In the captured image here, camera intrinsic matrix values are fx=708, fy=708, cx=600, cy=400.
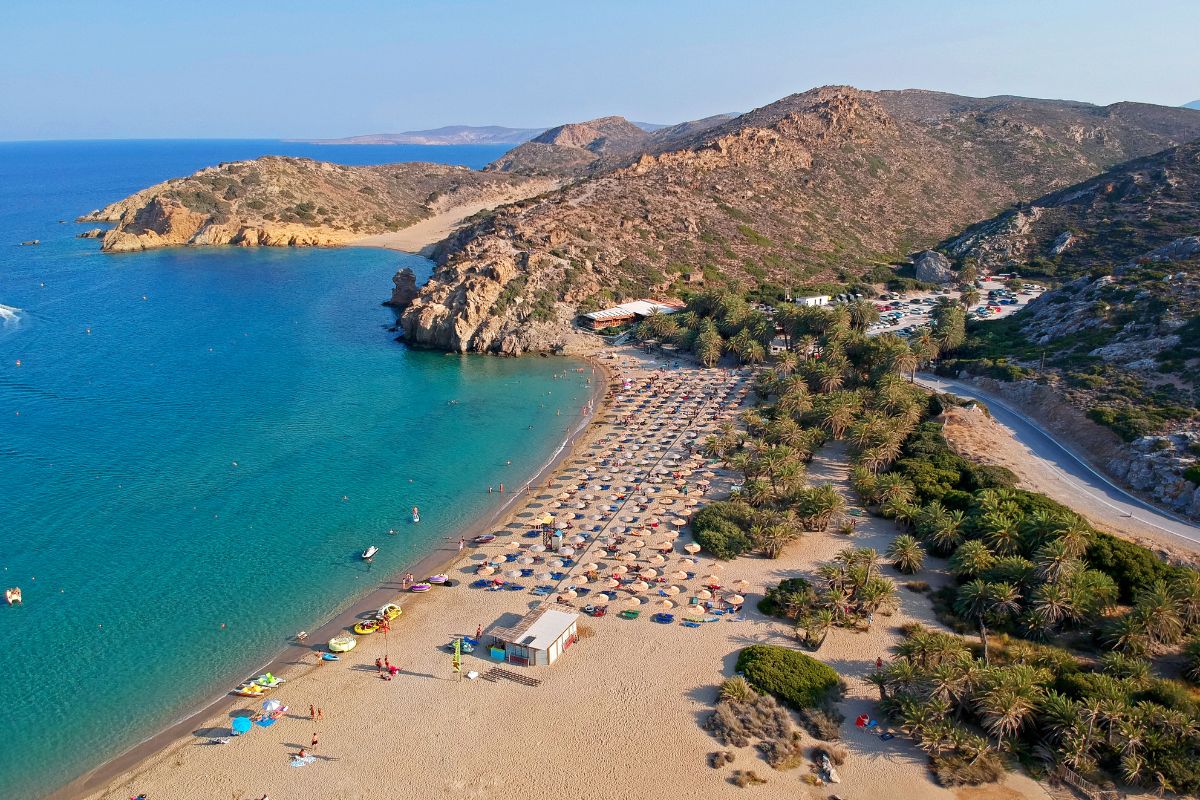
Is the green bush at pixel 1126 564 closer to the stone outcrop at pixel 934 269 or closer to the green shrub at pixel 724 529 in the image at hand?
the green shrub at pixel 724 529

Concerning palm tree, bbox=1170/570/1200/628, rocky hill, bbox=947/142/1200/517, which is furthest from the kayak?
rocky hill, bbox=947/142/1200/517

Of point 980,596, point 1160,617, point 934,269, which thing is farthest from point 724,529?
point 934,269

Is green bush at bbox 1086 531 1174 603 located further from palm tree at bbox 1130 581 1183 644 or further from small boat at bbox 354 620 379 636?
small boat at bbox 354 620 379 636

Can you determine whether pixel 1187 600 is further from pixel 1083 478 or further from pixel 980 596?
pixel 1083 478

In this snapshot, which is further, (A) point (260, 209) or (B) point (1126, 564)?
(A) point (260, 209)

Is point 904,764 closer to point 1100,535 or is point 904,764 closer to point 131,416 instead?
point 1100,535

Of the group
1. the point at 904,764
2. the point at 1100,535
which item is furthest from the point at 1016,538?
the point at 904,764

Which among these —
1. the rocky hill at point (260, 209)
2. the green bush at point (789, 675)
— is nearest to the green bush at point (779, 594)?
the green bush at point (789, 675)
